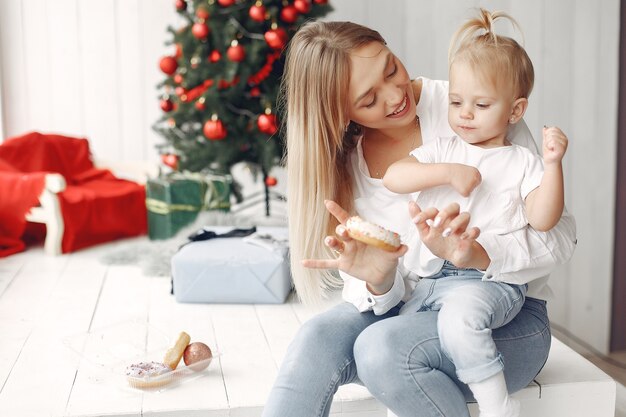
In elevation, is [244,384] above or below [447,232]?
below

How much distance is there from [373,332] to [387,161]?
0.42 metres

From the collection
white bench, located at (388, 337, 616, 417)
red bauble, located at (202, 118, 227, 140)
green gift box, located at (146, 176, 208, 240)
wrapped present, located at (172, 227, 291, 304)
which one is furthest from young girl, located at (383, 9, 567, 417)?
green gift box, located at (146, 176, 208, 240)

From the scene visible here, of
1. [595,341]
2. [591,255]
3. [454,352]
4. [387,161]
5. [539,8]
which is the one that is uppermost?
[539,8]

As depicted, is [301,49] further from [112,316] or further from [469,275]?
[112,316]

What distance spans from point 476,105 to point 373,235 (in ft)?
1.05

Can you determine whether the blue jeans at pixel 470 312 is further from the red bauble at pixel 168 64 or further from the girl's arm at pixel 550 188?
the red bauble at pixel 168 64

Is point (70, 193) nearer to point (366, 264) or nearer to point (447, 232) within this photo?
point (366, 264)

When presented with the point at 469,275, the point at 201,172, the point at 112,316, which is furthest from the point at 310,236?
the point at 201,172

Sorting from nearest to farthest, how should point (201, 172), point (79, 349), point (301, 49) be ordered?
point (301, 49) < point (79, 349) < point (201, 172)

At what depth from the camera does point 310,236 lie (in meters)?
1.64

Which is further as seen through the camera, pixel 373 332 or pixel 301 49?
pixel 301 49

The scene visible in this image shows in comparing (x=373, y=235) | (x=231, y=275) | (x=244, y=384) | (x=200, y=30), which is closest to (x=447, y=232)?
(x=373, y=235)

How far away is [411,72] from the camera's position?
3.72 metres

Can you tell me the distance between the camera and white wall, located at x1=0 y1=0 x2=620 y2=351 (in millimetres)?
3289
